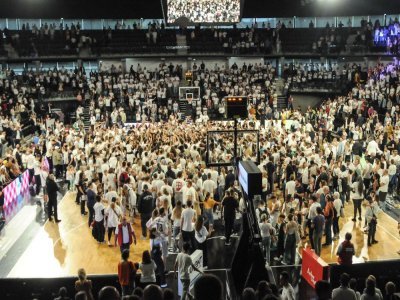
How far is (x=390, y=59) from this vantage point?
36250 mm

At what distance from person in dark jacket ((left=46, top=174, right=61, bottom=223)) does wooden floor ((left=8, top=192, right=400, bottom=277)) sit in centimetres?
33

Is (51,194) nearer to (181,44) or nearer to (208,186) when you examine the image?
(208,186)

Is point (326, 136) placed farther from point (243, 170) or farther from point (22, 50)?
point (22, 50)

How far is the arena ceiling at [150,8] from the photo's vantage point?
37.2 m

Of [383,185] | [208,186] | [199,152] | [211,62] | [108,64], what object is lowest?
[383,185]

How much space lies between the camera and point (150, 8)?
39219 millimetres

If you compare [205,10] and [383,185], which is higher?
[205,10]

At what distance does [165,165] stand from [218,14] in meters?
20.7

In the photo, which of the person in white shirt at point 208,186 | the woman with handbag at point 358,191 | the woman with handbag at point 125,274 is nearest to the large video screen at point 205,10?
the woman with handbag at point 358,191

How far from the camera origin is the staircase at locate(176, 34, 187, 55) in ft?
123

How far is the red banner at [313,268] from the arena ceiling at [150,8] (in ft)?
102

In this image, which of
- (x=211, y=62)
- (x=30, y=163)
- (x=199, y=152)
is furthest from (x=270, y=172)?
(x=211, y=62)

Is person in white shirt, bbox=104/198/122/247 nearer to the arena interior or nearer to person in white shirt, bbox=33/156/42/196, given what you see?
the arena interior

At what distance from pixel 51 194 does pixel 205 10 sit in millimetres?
22361
